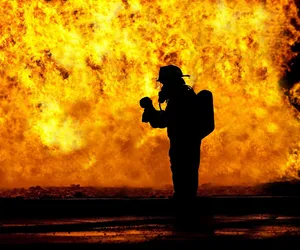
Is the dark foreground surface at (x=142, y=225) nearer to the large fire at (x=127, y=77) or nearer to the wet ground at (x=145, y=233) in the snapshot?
the wet ground at (x=145, y=233)

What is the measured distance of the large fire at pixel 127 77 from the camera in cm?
2452

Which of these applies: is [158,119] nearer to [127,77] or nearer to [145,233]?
[145,233]

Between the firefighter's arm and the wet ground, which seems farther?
the firefighter's arm

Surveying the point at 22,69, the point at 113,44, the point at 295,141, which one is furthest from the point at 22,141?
the point at 295,141

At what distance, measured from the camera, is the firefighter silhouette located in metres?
8.57

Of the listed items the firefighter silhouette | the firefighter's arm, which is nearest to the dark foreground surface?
the firefighter silhouette

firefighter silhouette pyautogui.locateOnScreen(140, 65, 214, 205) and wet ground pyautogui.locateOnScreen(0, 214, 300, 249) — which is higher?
firefighter silhouette pyautogui.locateOnScreen(140, 65, 214, 205)

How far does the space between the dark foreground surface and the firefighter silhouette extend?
55cm

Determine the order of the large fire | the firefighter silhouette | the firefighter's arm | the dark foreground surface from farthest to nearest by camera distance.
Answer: the large fire
the firefighter's arm
the firefighter silhouette
the dark foreground surface

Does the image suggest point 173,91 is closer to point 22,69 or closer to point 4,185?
point 22,69

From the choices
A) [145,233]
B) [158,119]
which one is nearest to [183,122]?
[158,119]

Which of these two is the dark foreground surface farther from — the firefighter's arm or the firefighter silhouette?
the firefighter's arm

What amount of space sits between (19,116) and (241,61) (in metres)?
7.43

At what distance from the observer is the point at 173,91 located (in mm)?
8750
